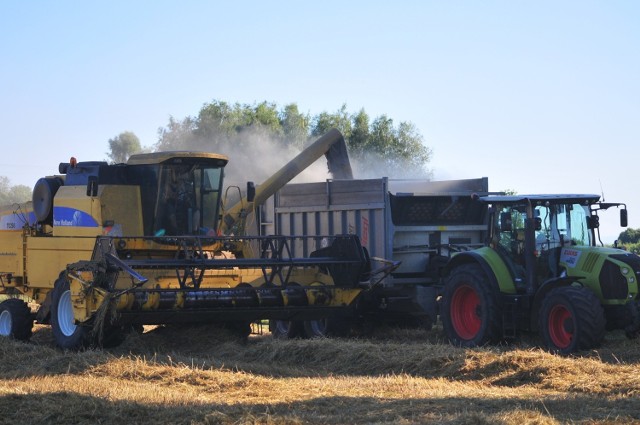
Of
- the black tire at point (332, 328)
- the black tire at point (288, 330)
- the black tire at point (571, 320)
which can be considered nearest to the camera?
the black tire at point (571, 320)

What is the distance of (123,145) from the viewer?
68.1m

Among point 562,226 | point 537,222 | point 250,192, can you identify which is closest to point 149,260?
point 250,192

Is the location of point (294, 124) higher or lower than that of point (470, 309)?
higher

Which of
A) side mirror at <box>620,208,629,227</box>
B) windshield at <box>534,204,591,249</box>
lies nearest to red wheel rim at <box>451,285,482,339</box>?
windshield at <box>534,204,591,249</box>

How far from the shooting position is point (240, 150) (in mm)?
32906

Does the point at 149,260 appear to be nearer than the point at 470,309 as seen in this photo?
Yes

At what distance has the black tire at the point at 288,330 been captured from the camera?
1549cm

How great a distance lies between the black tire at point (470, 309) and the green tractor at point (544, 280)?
1 cm

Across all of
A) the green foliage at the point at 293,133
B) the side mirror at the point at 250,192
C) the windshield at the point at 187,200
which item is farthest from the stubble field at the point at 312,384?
the green foliage at the point at 293,133

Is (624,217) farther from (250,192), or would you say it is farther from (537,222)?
(250,192)

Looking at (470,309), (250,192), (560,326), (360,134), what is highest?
(360,134)

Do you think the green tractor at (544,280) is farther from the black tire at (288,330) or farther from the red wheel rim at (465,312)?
the black tire at (288,330)

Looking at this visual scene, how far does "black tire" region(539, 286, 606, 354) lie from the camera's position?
1159cm

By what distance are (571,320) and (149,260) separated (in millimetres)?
5182
